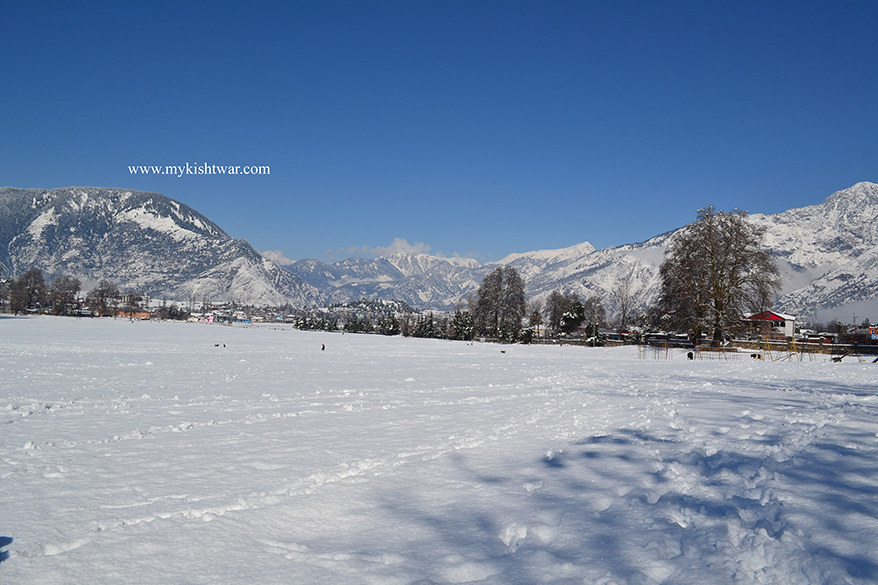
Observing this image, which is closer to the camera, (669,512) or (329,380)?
(669,512)

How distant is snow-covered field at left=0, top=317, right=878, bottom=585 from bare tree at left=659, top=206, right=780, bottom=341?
28205 millimetres

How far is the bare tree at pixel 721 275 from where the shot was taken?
114 feet

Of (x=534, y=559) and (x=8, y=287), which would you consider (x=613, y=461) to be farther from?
(x=8, y=287)

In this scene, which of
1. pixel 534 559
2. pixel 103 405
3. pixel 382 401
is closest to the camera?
pixel 534 559

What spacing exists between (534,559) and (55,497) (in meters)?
4.88

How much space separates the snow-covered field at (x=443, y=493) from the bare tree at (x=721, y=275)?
28.2 metres

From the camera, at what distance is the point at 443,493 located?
16.7ft

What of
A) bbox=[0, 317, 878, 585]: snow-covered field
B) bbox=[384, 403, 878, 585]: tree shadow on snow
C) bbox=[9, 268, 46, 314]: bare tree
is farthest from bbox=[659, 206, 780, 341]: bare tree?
bbox=[9, 268, 46, 314]: bare tree

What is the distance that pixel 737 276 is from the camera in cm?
3544

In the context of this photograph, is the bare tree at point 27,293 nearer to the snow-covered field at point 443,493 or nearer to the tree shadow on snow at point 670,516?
the snow-covered field at point 443,493

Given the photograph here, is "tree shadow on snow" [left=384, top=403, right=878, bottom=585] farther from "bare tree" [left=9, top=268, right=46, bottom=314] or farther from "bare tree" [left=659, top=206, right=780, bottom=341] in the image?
"bare tree" [left=9, top=268, right=46, bottom=314]

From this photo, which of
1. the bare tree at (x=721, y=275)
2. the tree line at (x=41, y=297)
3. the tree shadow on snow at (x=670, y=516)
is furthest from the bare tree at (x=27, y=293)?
the tree shadow on snow at (x=670, y=516)

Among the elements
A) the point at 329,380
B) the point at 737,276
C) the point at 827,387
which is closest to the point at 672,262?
the point at 737,276

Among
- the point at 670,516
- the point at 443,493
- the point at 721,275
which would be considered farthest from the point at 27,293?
the point at 670,516
